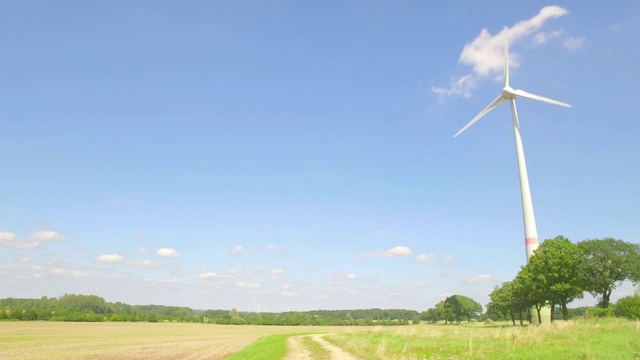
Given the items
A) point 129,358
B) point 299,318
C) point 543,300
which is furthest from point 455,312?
point 129,358

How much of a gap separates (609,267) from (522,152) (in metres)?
23.5

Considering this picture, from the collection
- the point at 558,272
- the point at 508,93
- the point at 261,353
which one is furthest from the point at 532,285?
the point at 261,353

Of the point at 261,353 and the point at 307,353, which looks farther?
the point at 307,353

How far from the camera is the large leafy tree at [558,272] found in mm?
69438

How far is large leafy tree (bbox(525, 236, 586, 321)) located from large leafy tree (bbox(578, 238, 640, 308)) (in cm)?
182

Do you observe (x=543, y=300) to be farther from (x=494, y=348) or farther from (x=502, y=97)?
(x=494, y=348)

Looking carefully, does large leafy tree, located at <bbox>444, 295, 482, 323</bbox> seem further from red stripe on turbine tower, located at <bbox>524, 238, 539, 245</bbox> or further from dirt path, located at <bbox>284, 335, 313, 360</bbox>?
dirt path, located at <bbox>284, 335, 313, 360</bbox>

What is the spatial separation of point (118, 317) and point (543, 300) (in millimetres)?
148166

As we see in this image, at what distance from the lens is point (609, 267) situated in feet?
232

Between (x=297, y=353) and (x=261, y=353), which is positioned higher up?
(x=261, y=353)

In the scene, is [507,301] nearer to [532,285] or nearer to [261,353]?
[532,285]

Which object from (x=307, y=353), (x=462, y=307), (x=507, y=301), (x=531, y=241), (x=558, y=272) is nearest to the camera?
(x=307, y=353)

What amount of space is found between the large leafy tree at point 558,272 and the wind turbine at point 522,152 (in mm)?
2534

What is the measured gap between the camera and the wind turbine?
6794 cm
